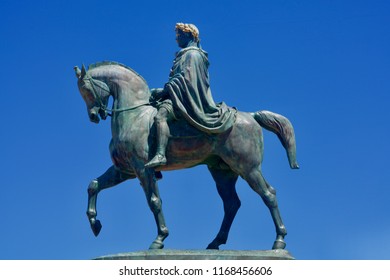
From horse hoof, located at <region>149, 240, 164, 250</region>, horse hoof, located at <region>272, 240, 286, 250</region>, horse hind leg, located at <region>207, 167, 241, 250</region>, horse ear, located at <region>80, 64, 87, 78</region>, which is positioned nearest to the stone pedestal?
horse hoof, located at <region>149, 240, 164, 250</region>

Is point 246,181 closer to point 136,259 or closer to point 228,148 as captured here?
point 228,148

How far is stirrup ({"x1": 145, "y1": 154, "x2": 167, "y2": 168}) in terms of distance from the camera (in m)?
21.9

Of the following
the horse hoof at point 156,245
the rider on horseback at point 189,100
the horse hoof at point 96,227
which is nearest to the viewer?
the horse hoof at point 156,245

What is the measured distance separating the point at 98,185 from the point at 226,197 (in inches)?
102

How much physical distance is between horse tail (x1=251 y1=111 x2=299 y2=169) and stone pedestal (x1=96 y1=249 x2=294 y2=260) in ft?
7.39

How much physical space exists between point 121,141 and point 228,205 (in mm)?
2538

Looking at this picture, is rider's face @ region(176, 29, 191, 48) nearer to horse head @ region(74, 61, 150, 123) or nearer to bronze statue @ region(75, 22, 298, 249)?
bronze statue @ region(75, 22, 298, 249)

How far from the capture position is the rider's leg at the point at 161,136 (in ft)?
71.9

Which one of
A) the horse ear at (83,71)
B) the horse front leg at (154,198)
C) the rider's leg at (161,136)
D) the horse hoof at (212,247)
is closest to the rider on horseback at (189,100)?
the rider's leg at (161,136)

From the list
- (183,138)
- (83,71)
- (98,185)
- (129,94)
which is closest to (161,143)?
(183,138)

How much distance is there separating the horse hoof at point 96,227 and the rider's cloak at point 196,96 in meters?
2.76

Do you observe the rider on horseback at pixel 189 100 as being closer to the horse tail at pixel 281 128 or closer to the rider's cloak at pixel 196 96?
the rider's cloak at pixel 196 96
